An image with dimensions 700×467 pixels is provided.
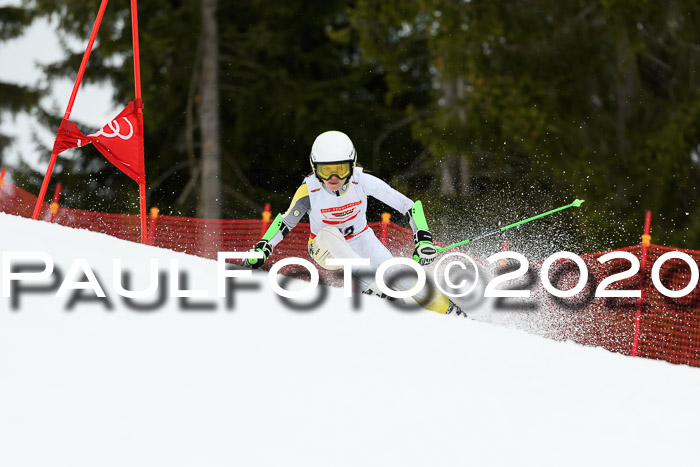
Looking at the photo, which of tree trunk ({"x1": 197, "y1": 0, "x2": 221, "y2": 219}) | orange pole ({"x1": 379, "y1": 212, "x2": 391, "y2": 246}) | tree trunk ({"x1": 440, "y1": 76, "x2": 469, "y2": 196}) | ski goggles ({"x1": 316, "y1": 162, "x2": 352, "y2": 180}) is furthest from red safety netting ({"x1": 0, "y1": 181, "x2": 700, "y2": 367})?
tree trunk ({"x1": 440, "y1": 76, "x2": 469, "y2": 196})

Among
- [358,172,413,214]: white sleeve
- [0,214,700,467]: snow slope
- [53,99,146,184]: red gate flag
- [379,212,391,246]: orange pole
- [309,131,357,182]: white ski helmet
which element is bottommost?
[0,214,700,467]: snow slope

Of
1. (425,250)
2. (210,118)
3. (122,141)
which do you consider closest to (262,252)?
(425,250)

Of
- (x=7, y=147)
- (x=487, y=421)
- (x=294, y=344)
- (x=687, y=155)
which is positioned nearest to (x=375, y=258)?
(x=294, y=344)

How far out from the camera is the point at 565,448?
4.56m

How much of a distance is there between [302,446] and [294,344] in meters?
1.35

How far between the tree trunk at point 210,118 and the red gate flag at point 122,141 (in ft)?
26.0

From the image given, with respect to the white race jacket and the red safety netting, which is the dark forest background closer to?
the red safety netting

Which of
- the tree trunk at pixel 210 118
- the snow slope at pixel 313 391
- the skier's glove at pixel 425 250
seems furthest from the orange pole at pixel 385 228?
the tree trunk at pixel 210 118

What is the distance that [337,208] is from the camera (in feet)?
19.7

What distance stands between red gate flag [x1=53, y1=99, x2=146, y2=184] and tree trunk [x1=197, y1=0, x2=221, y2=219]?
7922 mm

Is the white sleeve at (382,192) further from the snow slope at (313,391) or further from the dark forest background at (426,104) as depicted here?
the dark forest background at (426,104)

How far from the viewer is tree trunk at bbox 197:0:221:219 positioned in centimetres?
1638

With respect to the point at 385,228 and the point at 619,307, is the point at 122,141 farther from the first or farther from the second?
the point at 619,307

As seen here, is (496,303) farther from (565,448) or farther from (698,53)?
(698,53)
